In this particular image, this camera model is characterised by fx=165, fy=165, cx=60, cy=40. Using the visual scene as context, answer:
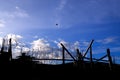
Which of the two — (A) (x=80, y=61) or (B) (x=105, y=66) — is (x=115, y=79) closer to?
(A) (x=80, y=61)

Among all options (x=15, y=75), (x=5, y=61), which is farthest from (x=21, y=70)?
(x=5, y=61)

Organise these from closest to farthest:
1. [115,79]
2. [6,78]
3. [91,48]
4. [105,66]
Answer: [6,78] < [115,79] < [91,48] < [105,66]

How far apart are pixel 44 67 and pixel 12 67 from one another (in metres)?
2.51

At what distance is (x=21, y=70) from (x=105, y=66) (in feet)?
38.9

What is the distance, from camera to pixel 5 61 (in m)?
12.3

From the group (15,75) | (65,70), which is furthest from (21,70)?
(65,70)

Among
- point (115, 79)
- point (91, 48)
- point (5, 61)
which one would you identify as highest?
point (91, 48)

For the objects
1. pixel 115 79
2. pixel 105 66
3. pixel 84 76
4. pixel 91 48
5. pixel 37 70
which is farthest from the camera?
pixel 105 66

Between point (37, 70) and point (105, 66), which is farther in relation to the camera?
point (105, 66)

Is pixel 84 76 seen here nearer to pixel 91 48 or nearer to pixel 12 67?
pixel 91 48

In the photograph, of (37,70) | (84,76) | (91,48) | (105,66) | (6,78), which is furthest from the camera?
(105,66)

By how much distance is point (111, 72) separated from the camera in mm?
14891

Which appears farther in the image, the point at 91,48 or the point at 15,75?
the point at 91,48

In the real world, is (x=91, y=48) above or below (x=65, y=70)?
above
